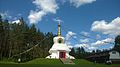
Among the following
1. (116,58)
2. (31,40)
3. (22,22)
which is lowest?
(116,58)

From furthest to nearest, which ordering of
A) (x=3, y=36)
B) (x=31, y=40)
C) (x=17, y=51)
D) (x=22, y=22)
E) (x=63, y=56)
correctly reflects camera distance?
1. (x=22, y=22)
2. (x=31, y=40)
3. (x=3, y=36)
4. (x=17, y=51)
5. (x=63, y=56)

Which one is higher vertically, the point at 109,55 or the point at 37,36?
the point at 37,36

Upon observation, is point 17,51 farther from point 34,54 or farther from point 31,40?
point 31,40

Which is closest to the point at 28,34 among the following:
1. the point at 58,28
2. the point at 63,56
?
the point at 58,28

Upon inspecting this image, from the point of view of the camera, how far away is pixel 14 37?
87.1m

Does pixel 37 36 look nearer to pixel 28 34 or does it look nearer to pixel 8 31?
pixel 28 34

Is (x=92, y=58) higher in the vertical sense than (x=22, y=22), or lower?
lower

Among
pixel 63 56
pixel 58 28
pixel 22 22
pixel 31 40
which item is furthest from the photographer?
pixel 22 22

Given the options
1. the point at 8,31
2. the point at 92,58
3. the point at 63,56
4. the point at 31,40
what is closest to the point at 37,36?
the point at 31,40

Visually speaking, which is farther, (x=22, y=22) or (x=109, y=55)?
(x=22, y=22)

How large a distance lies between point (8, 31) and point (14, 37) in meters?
4.33

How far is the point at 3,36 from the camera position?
8775 cm

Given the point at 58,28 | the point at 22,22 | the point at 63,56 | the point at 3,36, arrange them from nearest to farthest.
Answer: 1. the point at 63,56
2. the point at 58,28
3. the point at 3,36
4. the point at 22,22

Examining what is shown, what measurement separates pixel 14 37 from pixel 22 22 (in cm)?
1450
